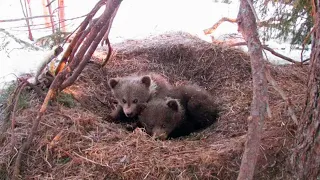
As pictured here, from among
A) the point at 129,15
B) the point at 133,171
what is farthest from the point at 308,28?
the point at 129,15

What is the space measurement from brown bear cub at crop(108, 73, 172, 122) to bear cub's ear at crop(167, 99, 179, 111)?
521 mm

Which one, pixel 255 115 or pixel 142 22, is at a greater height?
pixel 255 115

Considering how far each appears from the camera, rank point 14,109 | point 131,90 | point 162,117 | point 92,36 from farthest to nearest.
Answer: point 131,90
point 162,117
point 92,36
point 14,109

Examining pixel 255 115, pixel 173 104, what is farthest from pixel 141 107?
pixel 255 115

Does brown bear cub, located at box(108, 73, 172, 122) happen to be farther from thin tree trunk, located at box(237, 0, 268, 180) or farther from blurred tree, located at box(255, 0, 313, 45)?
thin tree trunk, located at box(237, 0, 268, 180)

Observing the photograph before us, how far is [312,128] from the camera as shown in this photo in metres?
2.79

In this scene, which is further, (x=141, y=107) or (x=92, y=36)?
(x=141, y=107)

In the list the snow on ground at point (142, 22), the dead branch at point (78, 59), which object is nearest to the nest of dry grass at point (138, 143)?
the dead branch at point (78, 59)

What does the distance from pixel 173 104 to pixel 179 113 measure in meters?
0.18

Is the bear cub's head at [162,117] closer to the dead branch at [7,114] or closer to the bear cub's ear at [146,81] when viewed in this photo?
the bear cub's ear at [146,81]

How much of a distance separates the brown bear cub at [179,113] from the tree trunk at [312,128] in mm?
1929

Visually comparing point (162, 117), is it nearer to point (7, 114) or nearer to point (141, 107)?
point (141, 107)

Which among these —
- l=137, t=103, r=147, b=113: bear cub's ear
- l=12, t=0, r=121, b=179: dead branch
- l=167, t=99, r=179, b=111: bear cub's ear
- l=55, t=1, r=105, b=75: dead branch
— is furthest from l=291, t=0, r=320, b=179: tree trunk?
l=55, t=1, r=105, b=75: dead branch

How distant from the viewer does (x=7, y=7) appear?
12617 mm
